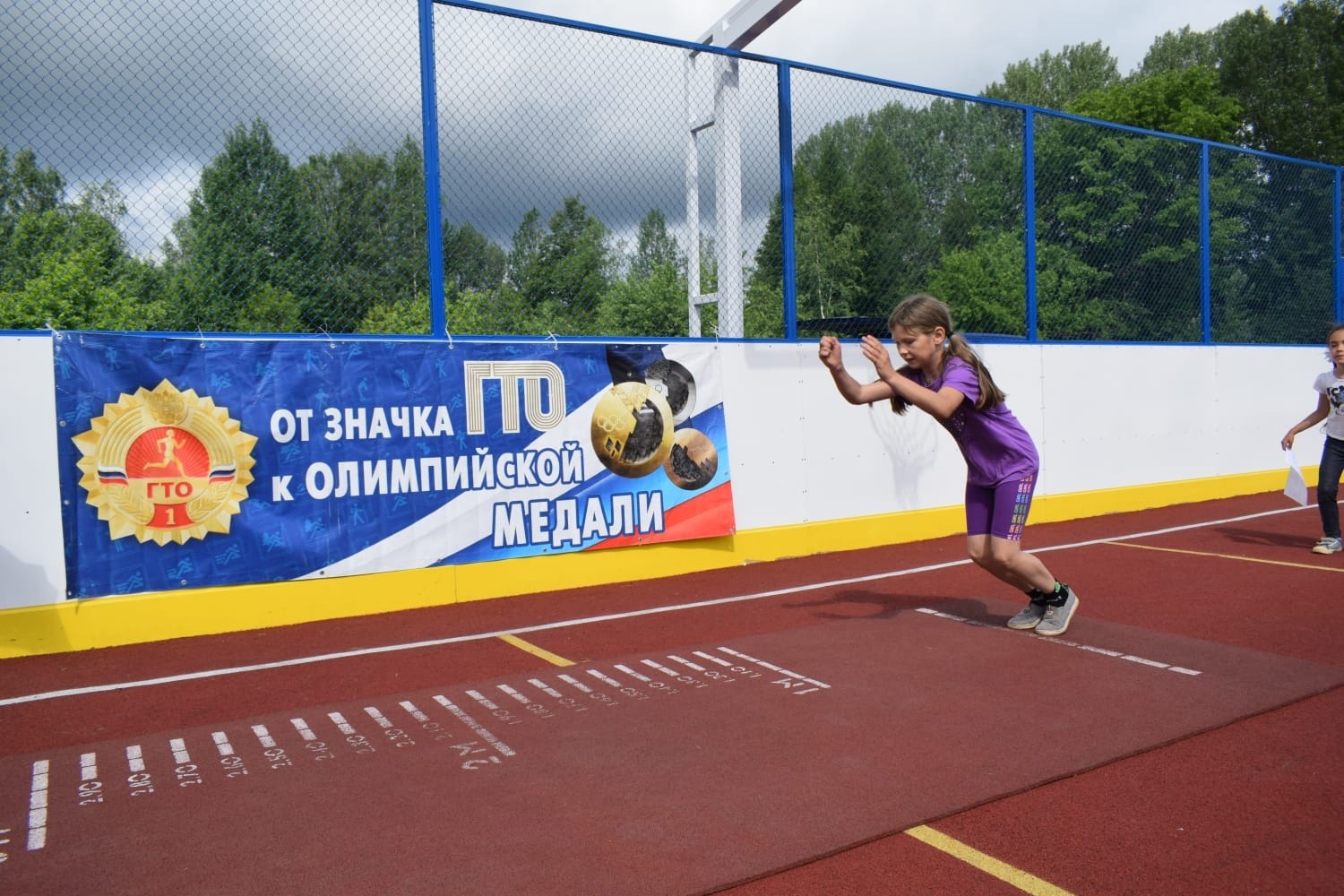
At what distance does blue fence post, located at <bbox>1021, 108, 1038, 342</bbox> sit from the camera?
1107cm

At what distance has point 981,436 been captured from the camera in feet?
18.8

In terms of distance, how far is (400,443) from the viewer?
726cm

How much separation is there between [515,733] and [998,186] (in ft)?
30.8

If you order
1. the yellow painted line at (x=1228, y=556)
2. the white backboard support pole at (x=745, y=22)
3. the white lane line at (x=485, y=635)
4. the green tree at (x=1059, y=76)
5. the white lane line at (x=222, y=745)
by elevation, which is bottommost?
the yellow painted line at (x=1228, y=556)

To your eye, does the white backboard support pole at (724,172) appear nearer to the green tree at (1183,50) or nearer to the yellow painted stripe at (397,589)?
the yellow painted stripe at (397,589)

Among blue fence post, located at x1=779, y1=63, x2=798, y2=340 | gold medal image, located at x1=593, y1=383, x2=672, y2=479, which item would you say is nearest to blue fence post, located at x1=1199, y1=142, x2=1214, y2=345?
blue fence post, located at x1=779, y1=63, x2=798, y2=340

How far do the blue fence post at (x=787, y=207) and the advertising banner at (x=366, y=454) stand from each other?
102 cm

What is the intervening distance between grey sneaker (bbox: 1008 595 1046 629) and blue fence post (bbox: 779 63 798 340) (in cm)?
393

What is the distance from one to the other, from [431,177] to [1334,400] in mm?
7781

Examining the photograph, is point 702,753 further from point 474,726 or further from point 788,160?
point 788,160

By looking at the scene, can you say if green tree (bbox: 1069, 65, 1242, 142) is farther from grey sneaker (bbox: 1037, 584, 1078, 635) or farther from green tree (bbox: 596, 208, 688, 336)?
grey sneaker (bbox: 1037, 584, 1078, 635)

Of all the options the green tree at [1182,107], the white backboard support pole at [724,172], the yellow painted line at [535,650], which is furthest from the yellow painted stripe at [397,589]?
the green tree at [1182,107]

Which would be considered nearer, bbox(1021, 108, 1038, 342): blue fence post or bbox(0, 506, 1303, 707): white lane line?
bbox(0, 506, 1303, 707): white lane line

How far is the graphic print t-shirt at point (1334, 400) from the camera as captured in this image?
8547mm
